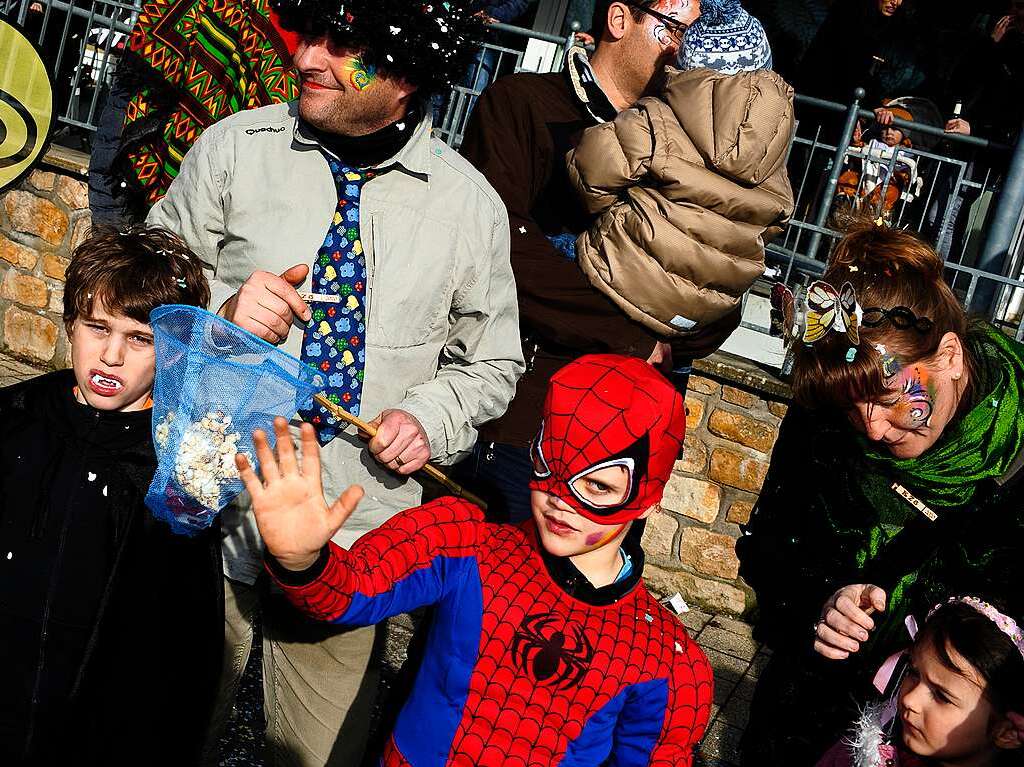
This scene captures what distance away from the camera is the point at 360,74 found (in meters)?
2.62

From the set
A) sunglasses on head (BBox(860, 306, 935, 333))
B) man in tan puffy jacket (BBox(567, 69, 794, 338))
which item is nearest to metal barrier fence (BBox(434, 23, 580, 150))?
man in tan puffy jacket (BBox(567, 69, 794, 338))

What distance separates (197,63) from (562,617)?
10.5 feet

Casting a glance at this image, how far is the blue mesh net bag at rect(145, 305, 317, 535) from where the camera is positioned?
2.10 m

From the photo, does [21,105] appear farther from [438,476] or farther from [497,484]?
[438,476]

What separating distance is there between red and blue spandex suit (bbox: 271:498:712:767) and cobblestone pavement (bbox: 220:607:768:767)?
1.54 m

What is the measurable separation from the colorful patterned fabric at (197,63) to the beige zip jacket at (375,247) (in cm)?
187

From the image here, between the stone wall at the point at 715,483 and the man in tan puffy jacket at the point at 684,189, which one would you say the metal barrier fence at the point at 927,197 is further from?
the man in tan puffy jacket at the point at 684,189

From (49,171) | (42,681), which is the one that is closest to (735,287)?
(42,681)

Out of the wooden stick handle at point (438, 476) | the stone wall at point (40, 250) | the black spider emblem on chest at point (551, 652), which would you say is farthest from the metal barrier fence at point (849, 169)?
the black spider emblem on chest at point (551, 652)

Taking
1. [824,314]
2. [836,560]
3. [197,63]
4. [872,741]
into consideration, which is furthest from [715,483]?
[872,741]

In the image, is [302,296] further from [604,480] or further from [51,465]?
[604,480]

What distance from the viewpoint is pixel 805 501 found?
2818mm

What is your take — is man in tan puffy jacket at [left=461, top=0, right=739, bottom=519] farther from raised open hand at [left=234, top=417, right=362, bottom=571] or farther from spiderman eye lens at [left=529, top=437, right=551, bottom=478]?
raised open hand at [left=234, top=417, right=362, bottom=571]

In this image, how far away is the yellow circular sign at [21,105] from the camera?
5836 millimetres
